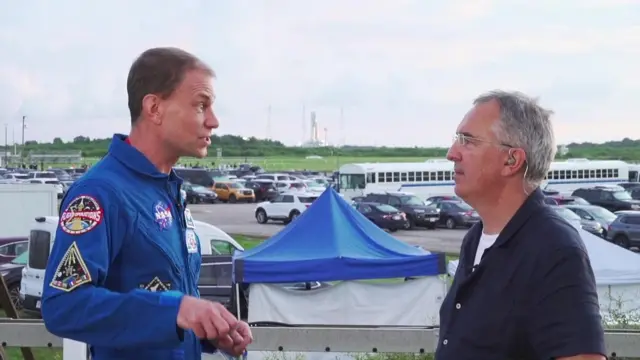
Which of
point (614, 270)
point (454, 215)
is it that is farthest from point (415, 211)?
point (614, 270)

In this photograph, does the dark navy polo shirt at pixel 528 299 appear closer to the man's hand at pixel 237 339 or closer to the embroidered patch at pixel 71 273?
the man's hand at pixel 237 339

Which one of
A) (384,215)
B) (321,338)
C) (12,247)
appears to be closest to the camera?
(321,338)

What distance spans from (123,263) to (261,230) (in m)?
33.0

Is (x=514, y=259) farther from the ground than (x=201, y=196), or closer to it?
farther from the ground

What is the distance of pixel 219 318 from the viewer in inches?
84.7

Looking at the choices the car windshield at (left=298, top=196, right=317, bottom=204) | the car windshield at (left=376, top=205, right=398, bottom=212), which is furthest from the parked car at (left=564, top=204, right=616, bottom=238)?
the car windshield at (left=298, top=196, right=317, bottom=204)

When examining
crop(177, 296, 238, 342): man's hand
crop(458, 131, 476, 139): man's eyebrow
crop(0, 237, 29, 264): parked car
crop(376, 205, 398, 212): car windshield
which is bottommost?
crop(376, 205, 398, 212): car windshield

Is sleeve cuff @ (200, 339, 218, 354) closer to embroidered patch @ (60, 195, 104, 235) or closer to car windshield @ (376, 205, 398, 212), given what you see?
embroidered patch @ (60, 195, 104, 235)

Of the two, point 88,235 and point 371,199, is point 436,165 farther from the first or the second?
point 88,235

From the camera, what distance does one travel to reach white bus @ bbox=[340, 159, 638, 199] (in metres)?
47.6

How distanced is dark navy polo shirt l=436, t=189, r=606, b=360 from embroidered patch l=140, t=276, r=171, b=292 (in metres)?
0.94

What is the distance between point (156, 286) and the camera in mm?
2543

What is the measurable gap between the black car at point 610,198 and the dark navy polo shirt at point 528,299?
4016 cm

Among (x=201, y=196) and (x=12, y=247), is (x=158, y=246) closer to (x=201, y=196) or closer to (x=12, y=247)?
(x=12, y=247)
